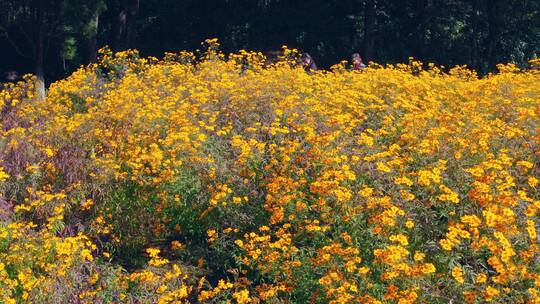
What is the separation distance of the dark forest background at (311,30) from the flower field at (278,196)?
10.1 m

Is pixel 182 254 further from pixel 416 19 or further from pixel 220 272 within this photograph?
pixel 416 19

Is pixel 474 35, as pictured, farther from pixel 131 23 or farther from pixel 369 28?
pixel 131 23

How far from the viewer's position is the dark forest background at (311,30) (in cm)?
1772

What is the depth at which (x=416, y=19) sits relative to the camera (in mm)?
19188

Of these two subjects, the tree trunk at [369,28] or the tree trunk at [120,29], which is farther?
the tree trunk at [120,29]

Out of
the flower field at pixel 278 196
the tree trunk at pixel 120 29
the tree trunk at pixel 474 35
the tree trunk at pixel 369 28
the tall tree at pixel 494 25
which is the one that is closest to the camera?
the flower field at pixel 278 196

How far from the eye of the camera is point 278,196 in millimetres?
4844

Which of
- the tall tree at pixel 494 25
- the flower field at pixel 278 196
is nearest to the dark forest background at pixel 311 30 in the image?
the tall tree at pixel 494 25

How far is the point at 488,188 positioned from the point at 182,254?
2484 millimetres

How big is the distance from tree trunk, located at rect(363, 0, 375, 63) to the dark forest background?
0.03 meters

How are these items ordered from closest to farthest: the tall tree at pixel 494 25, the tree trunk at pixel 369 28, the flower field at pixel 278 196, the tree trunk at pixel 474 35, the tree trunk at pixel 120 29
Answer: the flower field at pixel 278 196 → the tall tree at pixel 494 25 → the tree trunk at pixel 474 35 → the tree trunk at pixel 369 28 → the tree trunk at pixel 120 29

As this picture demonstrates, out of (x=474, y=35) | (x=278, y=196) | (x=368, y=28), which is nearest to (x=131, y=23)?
(x=368, y=28)

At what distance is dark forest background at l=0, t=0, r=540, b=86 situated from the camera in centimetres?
1772

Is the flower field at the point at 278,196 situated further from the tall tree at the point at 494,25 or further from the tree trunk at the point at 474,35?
the tall tree at the point at 494,25
